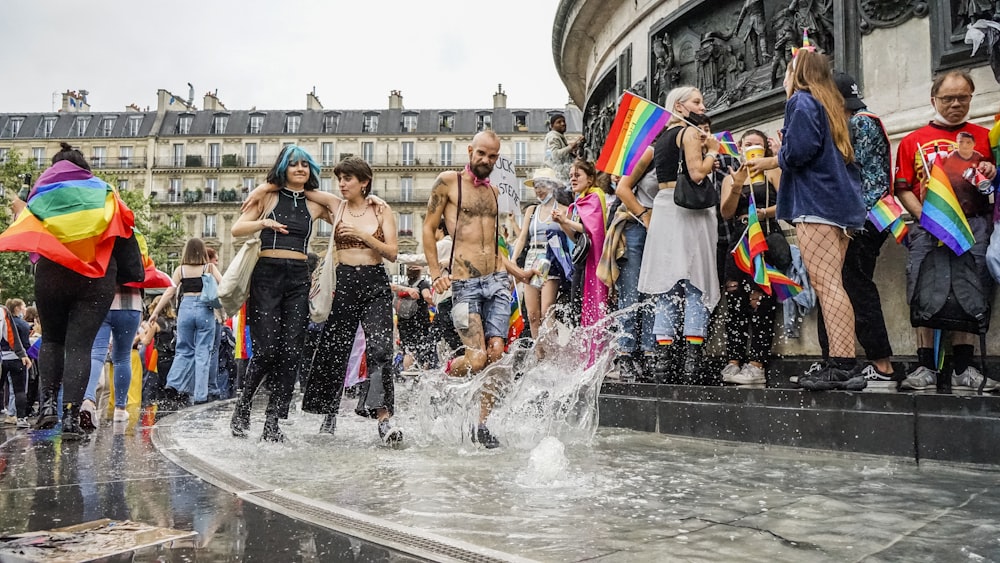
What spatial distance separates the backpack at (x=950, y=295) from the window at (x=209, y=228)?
73.6 metres

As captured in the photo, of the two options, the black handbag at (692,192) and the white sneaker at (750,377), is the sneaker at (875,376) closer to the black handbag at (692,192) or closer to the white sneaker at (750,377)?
the white sneaker at (750,377)

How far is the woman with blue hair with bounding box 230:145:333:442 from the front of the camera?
5.74 meters

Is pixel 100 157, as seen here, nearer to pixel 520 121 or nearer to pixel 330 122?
pixel 330 122

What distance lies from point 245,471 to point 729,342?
12.1 ft

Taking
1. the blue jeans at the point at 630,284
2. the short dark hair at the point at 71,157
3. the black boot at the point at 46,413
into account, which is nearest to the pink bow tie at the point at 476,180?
the blue jeans at the point at 630,284

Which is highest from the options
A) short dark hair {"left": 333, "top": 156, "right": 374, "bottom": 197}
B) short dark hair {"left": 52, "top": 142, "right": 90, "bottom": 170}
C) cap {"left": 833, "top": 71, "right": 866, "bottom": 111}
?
cap {"left": 833, "top": 71, "right": 866, "bottom": 111}

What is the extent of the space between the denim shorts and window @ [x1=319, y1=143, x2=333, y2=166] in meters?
73.3

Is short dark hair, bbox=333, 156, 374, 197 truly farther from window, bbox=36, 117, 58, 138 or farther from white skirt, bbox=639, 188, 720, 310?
window, bbox=36, 117, 58, 138

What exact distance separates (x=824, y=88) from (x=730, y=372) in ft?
6.62

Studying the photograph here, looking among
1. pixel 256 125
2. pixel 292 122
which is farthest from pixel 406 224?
pixel 256 125

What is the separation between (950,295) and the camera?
188 inches

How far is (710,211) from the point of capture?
20.2 ft

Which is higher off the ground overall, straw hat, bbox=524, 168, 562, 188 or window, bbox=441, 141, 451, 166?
window, bbox=441, 141, 451, 166

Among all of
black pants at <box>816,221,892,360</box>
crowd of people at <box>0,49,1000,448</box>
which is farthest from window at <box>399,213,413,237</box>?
black pants at <box>816,221,892,360</box>
